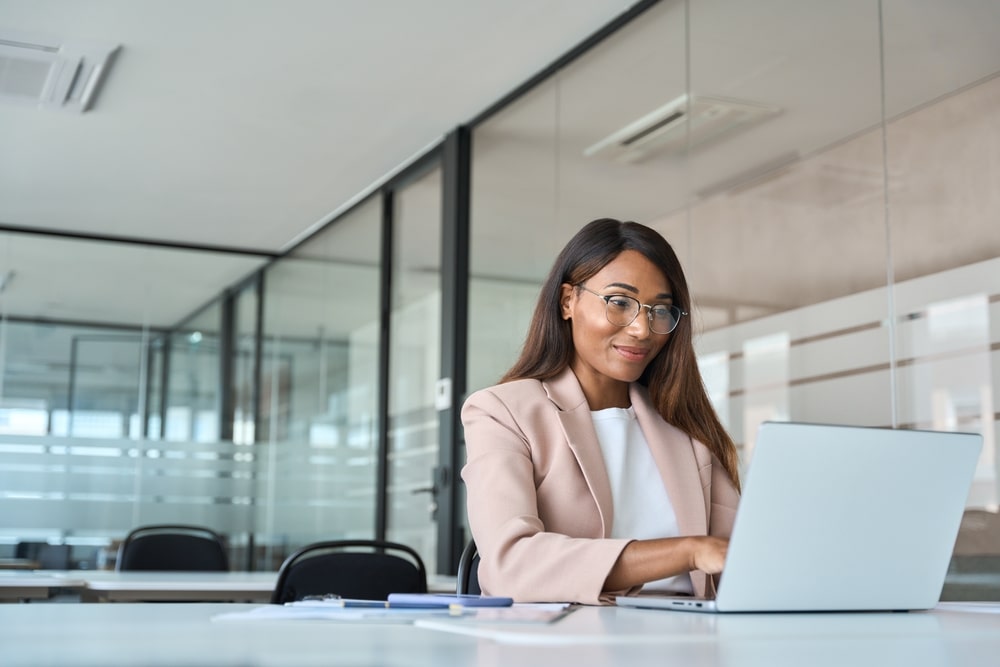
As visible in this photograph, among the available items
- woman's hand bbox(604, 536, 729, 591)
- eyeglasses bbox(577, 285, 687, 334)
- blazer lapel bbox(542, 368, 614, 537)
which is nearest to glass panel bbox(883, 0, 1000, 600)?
eyeglasses bbox(577, 285, 687, 334)

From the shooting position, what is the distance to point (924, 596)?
1386 mm

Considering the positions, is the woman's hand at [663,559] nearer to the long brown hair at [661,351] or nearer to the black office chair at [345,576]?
the long brown hair at [661,351]

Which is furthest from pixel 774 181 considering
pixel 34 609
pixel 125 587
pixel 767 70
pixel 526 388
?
pixel 34 609

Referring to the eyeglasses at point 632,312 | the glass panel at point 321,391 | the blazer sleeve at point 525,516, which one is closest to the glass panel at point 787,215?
the eyeglasses at point 632,312

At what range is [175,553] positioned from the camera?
4633 mm

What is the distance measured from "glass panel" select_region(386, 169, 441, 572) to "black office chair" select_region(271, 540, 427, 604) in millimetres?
2887

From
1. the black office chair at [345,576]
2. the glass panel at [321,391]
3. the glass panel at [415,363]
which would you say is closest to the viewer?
the black office chair at [345,576]

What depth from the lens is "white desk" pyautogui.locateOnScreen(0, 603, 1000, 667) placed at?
77cm

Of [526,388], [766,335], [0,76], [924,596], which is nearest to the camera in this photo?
[924,596]

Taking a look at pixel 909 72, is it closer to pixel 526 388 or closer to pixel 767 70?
pixel 767 70

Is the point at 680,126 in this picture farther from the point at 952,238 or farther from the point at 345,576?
the point at 345,576

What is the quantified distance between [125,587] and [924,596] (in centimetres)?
236

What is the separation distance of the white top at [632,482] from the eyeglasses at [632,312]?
16 cm

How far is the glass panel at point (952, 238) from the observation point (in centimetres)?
272
